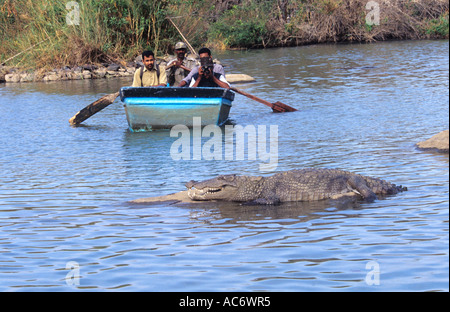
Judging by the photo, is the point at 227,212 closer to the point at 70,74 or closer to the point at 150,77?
the point at 150,77

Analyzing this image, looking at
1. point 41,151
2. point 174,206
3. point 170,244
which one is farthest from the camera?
point 41,151

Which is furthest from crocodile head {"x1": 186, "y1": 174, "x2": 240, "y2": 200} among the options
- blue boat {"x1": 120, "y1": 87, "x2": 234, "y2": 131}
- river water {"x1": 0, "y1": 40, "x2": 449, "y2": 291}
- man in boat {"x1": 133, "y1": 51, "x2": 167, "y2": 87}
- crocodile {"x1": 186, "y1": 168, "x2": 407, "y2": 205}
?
man in boat {"x1": 133, "y1": 51, "x2": 167, "y2": 87}

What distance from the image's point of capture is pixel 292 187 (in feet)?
25.9

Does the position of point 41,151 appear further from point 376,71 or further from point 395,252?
point 376,71

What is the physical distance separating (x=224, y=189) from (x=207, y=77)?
21.5ft

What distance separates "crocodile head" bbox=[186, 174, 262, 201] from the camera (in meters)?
7.97

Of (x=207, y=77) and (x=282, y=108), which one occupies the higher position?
(x=207, y=77)

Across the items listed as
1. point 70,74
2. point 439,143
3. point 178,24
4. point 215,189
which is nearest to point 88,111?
point 215,189

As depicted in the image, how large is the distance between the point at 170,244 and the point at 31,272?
1.27 metres

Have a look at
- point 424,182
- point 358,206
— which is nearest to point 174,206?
point 358,206

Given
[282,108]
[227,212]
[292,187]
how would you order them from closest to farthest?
[227,212] < [292,187] < [282,108]

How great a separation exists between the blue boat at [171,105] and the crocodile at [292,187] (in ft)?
17.9
